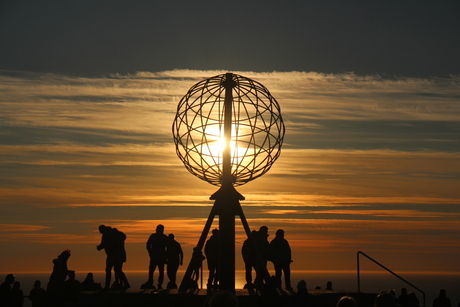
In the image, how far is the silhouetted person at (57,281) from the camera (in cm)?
1778

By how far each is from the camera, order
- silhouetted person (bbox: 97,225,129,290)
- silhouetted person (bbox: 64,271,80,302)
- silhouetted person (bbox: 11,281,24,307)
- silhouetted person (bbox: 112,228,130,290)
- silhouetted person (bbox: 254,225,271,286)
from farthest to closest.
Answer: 1. silhouetted person (bbox: 254,225,271,286)
2. silhouetted person (bbox: 112,228,130,290)
3. silhouetted person (bbox: 97,225,129,290)
4. silhouetted person (bbox: 11,281,24,307)
5. silhouetted person (bbox: 64,271,80,302)

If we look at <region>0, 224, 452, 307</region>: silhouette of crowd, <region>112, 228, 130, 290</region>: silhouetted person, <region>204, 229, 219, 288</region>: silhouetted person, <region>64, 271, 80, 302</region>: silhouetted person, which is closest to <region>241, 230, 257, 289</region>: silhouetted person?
<region>0, 224, 452, 307</region>: silhouette of crowd

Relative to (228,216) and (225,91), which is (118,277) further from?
(225,91)

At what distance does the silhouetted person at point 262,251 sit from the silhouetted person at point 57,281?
5.71m

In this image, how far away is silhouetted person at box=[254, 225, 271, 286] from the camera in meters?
20.8

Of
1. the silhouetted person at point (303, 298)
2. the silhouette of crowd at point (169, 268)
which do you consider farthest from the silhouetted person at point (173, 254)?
the silhouetted person at point (303, 298)

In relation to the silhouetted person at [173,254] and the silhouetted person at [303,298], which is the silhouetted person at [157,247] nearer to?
the silhouetted person at [173,254]

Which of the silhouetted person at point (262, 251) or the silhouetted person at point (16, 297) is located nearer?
the silhouetted person at point (16, 297)

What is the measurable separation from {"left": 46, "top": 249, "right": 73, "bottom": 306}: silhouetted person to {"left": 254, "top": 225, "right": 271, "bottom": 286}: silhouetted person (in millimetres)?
5712

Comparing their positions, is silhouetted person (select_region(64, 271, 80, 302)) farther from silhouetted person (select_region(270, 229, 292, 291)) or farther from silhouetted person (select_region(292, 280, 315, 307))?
silhouetted person (select_region(292, 280, 315, 307))

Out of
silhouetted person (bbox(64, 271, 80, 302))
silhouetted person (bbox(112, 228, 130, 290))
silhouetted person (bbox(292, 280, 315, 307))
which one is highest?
silhouetted person (bbox(112, 228, 130, 290))

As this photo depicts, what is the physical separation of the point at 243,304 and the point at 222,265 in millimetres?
3124

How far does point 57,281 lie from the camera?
17.8m

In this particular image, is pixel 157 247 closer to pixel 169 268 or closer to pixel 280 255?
pixel 169 268
